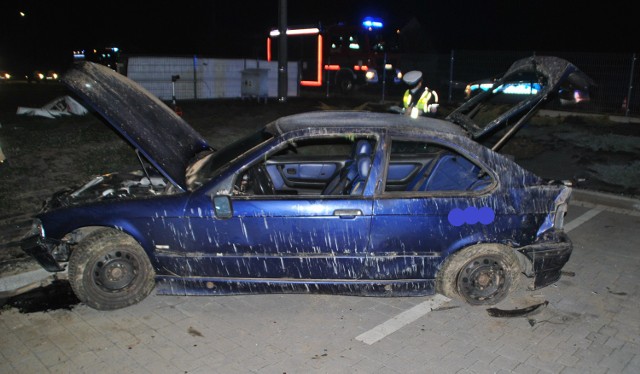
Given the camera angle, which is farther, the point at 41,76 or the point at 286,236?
the point at 41,76

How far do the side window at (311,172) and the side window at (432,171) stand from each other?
1.40 ft

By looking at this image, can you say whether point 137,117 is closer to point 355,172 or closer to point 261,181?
point 261,181

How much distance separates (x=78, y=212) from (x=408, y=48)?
85.1 ft

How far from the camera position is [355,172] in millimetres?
4504

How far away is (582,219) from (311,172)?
405 centimetres

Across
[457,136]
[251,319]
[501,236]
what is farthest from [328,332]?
[457,136]

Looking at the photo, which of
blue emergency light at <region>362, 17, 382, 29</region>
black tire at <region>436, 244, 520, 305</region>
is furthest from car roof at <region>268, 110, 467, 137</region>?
blue emergency light at <region>362, 17, 382, 29</region>

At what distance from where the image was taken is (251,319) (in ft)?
13.3

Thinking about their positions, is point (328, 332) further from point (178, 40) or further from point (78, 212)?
point (178, 40)

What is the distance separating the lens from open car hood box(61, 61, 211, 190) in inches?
163

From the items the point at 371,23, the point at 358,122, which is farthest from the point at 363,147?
the point at 371,23

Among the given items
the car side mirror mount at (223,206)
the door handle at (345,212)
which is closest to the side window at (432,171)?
the door handle at (345,212)

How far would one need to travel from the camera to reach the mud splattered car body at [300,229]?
3.94 meters

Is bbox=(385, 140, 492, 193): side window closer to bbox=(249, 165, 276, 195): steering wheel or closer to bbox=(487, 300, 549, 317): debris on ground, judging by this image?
bbox=(487, 300, 549, 317): debris on ground
